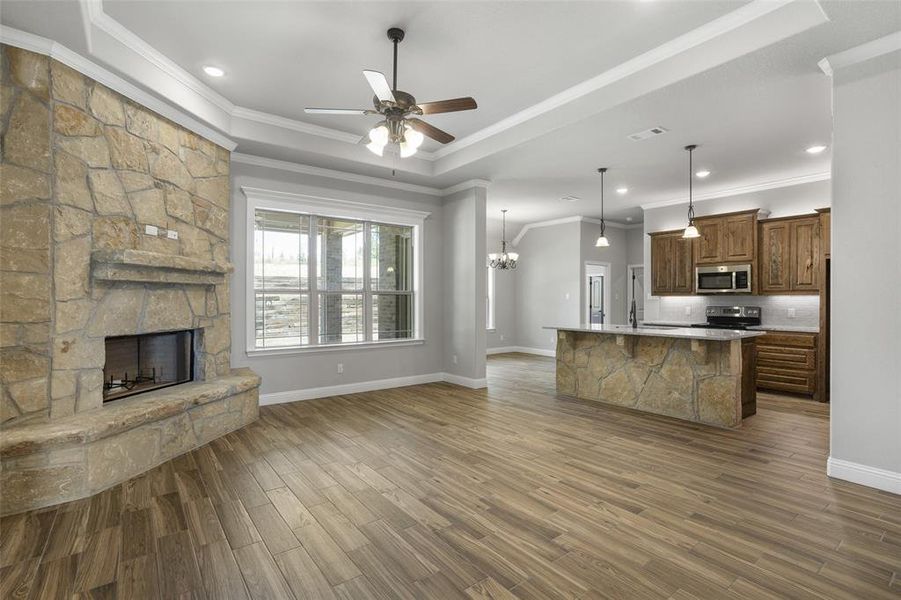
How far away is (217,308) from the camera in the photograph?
4527 millimetres

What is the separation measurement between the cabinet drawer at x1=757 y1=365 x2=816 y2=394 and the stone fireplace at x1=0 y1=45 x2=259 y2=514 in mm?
6682

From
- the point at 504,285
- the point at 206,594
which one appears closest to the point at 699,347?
the point at 206,594

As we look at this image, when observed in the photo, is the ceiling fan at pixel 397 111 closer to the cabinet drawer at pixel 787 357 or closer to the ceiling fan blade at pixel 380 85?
the ceiling fan blade at pixel 380 85

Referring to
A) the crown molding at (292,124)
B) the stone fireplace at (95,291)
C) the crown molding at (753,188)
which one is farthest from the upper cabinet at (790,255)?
the stone fireplace at (95,291)

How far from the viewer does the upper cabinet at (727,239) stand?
6.57m

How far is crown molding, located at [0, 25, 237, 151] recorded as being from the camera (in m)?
2.86

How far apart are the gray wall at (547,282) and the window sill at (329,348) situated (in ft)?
14.2

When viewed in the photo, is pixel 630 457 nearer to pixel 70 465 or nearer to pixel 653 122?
pixel 653 122

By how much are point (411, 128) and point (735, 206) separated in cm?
610

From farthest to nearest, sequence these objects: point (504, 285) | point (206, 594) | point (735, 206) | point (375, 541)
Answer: point (504, 285)
point (735, 206)
point (375, 541)
point (206, 594)

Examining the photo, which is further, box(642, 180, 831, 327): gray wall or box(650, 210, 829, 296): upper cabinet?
box(642, 180, 831, 327): gray wall

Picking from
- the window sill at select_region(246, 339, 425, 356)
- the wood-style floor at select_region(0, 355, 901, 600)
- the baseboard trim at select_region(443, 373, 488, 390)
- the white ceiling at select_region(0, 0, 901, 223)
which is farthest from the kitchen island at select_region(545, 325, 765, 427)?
the window sill at select_region(246, 339, 425, 356)

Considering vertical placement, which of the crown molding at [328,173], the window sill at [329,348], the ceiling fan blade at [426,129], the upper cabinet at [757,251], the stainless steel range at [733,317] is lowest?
the window sill at [329,348]

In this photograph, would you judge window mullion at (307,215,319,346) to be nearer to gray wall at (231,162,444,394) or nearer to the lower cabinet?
gray wall at (231,162,444,394)
